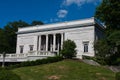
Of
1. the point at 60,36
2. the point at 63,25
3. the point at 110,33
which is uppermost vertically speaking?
the point at 63,25

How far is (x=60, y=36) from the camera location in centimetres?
5656

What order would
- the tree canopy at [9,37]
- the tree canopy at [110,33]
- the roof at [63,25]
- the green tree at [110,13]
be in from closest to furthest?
the tree canopy at [110,33] < the green tree at [110,13] < the roof at [63,25] < the tree canopy at [9,37]

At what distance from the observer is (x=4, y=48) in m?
72.7

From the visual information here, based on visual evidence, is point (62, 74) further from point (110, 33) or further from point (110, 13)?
point (110, 13)

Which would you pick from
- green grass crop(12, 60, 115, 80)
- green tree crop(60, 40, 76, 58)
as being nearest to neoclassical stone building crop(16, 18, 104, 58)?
green tree crop(60, 40, 76, 58)

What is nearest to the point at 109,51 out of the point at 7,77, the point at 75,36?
the point at 75,36

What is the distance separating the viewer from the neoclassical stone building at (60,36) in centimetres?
4962

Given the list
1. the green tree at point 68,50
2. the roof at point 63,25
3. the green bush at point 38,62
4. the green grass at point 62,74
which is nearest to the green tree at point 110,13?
the roof at point 63,25

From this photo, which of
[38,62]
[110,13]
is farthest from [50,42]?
[38,62]

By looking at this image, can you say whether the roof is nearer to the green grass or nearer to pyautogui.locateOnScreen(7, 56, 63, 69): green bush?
pyautogui.locateOnScreen(7, 56, 63, 69): green bush

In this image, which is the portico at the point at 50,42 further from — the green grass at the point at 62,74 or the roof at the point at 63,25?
the green grass at the point at 62,74

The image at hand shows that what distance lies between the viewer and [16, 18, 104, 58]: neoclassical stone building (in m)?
49.6

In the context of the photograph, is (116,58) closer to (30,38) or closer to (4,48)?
(30,38)

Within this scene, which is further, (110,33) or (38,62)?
(110,33)
